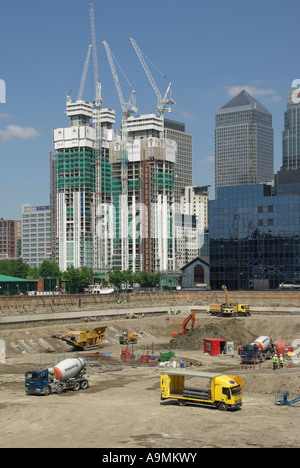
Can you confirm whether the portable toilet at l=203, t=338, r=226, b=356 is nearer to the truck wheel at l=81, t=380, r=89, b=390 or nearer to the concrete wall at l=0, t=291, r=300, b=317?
the truck wheel at l=81, t=380, r=89, b=390

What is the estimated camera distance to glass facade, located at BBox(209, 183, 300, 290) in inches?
6191

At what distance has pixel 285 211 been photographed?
157750 mm

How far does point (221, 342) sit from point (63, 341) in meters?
21.9

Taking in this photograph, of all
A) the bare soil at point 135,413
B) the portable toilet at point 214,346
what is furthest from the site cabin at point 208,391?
the portable toilet at point 214,346

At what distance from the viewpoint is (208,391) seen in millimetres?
46656

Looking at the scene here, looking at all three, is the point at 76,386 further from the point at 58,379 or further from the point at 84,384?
the point at 58,379

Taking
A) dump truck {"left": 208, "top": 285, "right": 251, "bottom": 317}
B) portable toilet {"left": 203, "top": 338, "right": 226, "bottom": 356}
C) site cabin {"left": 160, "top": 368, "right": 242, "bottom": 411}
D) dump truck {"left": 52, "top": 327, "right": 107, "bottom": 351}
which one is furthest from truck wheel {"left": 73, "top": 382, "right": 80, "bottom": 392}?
dump truck {"left": 208, "top": 285, "right": 251, "bottom": 317}

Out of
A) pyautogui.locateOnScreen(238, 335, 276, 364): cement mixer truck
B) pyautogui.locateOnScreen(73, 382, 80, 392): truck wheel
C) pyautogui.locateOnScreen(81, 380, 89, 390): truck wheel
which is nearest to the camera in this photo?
pyautogui.locateOnScreen(73, 382, 80, 392): truck wheel

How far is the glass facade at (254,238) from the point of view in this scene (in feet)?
516

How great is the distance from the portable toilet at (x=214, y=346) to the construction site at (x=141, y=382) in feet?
0.42

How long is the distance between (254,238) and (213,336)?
242ft

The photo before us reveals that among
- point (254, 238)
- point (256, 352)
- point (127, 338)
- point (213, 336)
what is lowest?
point (127, 338)

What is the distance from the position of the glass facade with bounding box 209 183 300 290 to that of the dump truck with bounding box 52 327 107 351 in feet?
267

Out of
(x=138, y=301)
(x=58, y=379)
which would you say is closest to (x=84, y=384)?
(x=58, y=379)
